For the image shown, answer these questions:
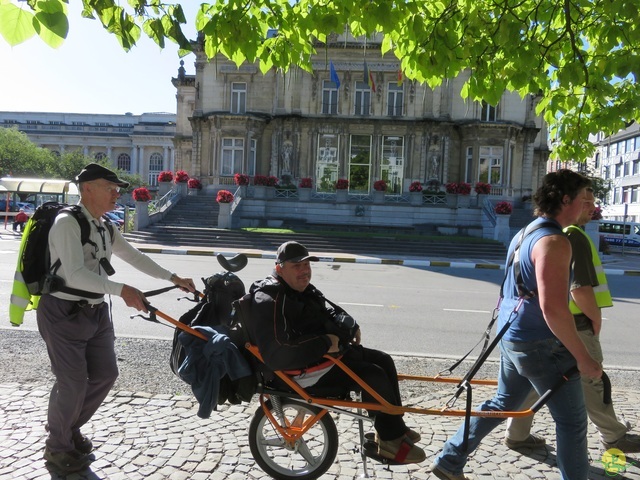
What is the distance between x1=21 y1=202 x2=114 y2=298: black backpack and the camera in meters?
3.45

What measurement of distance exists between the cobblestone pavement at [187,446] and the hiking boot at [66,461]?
1.9 inches

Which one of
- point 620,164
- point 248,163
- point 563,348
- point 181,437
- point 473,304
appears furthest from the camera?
point 620,164

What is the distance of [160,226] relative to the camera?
87.5ft

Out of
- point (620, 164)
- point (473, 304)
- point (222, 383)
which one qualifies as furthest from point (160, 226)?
point (620, 164)

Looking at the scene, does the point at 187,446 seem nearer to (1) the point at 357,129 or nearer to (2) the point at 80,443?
(2) the point at 80,443

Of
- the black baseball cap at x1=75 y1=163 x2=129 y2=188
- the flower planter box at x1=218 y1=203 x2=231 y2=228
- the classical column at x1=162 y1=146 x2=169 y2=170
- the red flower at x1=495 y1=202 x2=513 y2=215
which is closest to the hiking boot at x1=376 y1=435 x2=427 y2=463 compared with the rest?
the black baseball cap at x1=75 y1=163 x2=129 y2=188

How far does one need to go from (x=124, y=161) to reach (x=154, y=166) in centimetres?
542

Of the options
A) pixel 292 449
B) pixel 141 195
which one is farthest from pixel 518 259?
pixel 141 195

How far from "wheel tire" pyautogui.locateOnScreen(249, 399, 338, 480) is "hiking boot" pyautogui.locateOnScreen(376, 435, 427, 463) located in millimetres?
353

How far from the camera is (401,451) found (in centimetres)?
329

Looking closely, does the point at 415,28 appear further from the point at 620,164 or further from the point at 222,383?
the point at 620,164

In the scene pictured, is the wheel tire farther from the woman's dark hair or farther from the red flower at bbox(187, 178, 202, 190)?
the red flower at bbox(187, 178, 202, 190)

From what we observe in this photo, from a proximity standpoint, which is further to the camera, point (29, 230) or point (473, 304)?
point (473, 304)

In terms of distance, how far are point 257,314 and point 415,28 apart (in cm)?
300
